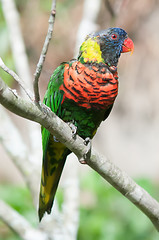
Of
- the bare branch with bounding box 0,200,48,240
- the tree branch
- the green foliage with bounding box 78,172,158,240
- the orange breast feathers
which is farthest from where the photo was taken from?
the green foliage with bounding box 78,172,158,240

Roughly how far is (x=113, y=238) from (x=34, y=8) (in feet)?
14.1

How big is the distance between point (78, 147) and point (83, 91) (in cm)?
38

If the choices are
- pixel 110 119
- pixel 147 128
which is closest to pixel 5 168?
pixel 110 119

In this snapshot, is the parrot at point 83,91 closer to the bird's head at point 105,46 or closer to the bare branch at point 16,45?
the bird's head at point 105,46

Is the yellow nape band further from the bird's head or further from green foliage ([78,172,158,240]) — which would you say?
green foliage ([78,172,158,240])

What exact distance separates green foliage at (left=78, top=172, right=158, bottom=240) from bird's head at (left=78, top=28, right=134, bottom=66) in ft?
5.52

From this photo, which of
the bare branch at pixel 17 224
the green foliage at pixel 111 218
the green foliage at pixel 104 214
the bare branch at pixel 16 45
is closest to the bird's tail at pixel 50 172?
the bare branch at pixel 17 224

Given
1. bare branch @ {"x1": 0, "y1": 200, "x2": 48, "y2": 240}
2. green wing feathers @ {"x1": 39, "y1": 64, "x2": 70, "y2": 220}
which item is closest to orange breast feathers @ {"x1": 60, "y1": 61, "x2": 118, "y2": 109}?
green wing feathers @ {"x1": 39, "y1": 64, "x2": 70, "y2": 220}

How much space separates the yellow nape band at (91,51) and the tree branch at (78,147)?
1.83 feet

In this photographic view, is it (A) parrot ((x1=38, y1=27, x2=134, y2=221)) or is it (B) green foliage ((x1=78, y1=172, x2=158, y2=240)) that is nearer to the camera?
(A) parrot ((x1=38, y1=27, x2=134, y2=221))

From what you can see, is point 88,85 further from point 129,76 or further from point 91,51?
point 129,76

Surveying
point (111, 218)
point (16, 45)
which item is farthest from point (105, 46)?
point (111, 218)

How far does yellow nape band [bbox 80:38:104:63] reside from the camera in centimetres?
220

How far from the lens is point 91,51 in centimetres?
221
